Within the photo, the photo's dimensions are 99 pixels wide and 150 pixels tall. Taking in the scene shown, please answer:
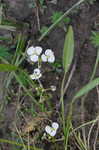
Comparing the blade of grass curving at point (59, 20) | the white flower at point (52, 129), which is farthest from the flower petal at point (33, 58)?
the white flower at point (52, 129)

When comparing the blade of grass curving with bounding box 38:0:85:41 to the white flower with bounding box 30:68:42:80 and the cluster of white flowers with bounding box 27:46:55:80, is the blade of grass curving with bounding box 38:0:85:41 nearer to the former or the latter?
the cluster of white flowers with bounding box 27:46:55:80

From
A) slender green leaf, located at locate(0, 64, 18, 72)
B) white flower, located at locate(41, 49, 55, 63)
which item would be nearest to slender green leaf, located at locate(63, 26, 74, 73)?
white flower, located at locate(41, 49, 55, 63)

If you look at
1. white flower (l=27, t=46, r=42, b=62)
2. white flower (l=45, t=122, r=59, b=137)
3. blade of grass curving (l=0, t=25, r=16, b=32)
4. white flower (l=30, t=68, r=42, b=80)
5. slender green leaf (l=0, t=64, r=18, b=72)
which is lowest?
white flower (l=45, t=122, r=59, b=137)

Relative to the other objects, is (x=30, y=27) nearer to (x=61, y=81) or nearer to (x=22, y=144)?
(x=61, y=81)

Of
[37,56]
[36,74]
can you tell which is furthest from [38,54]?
[36,74]

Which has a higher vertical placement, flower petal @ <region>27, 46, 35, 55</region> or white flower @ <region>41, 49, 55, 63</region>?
flower petal @ <region>27, 46, 35, 55</region>

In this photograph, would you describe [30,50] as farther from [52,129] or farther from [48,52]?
[52,129]
